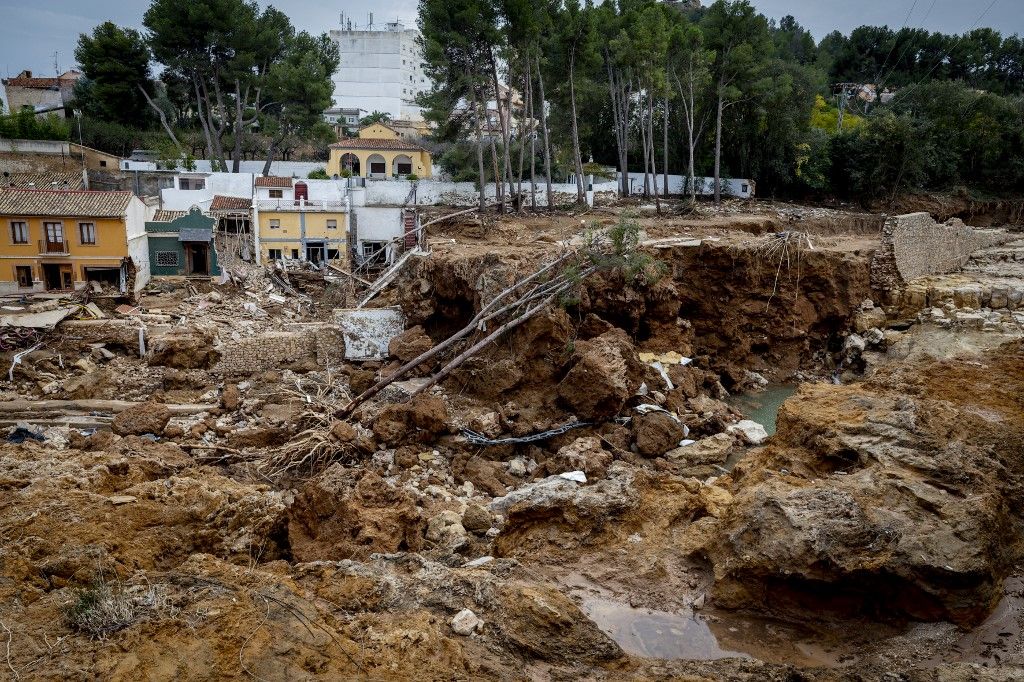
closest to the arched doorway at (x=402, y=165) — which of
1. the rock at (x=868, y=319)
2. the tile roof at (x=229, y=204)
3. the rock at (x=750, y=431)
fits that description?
the tile roof at (x=229, y=204)

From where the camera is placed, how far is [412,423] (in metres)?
14.8

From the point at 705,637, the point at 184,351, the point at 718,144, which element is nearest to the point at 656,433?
the point at 705,637

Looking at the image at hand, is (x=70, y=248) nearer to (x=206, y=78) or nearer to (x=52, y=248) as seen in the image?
(x=52, y=248)

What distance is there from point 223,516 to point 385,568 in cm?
240

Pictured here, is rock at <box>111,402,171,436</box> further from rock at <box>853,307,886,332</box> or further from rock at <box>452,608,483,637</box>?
rock at <box>853,307,886,332</box>

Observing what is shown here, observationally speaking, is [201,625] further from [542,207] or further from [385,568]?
[542,207]

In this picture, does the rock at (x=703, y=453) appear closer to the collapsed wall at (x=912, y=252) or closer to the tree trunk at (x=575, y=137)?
the collapsed wall at (x=912, y=252)

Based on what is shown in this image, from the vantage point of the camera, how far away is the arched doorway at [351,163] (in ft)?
130

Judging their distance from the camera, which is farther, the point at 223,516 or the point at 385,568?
the point at 223,516

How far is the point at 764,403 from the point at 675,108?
23925mm

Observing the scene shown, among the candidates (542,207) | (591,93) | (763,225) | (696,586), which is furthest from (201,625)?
(591,93)

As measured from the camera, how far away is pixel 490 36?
26.1 m

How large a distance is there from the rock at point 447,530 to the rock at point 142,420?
7082 millimetres

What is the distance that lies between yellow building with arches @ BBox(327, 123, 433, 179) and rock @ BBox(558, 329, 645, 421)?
25764 millimetres
